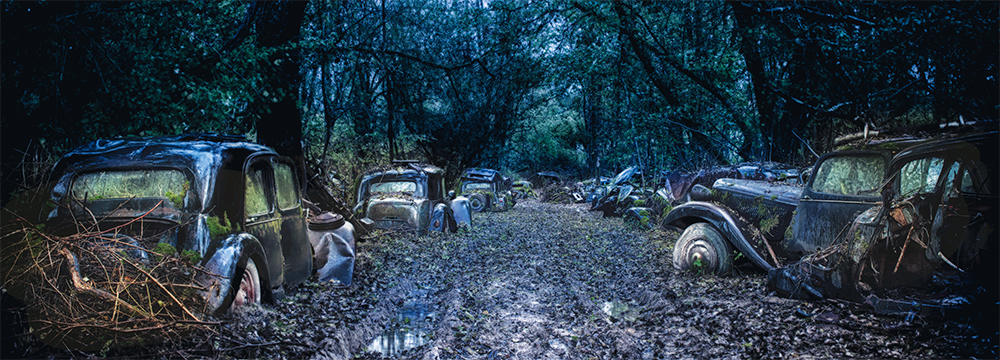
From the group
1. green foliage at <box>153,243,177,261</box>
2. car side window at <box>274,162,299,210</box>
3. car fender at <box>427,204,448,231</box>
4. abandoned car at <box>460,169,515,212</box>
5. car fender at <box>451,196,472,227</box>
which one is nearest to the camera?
green foliage at <box>153,243,177,261</box>

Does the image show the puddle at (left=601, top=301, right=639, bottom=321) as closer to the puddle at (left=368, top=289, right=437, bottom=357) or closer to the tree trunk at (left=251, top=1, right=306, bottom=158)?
the puddle at (left=368, top=289, right=437, bottom=357)

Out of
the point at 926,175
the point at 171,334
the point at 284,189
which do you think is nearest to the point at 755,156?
the point at 926,175

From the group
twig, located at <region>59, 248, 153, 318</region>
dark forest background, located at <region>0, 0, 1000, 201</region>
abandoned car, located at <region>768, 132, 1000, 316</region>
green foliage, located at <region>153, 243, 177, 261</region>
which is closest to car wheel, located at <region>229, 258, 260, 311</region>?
green foliage, located at <region>153, 243, 177, 261</region>

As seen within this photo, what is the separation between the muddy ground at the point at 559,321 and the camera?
11.8 feet

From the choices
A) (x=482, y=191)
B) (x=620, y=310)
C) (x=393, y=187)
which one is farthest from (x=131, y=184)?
(x=482, y=191)

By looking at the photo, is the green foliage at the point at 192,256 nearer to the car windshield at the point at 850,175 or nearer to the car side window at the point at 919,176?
the car side window at the point at 919,176

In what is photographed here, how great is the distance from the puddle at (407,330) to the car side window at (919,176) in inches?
175

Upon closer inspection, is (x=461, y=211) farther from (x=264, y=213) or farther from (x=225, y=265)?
(x=225, y=265)

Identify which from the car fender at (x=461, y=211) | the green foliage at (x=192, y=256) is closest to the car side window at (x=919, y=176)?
the green foliage at (x=192, y=256)

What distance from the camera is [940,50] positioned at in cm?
559

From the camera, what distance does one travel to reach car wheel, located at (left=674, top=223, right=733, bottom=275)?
632 cm

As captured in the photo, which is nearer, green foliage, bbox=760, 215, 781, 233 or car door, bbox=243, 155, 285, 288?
car door, bbox=243, 155, 285, 288

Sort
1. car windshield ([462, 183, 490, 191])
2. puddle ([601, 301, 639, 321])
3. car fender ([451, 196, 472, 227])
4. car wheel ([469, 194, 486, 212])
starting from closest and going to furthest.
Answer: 1. puddle ([601, 301, 639, 321])
2. car fender ([451, 196, 472, 227])
3. car wheel ([469, 194, 486, 212])
4. car windshield ([462, 183, 490, 191])

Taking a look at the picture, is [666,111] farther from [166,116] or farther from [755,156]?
[166,116]
